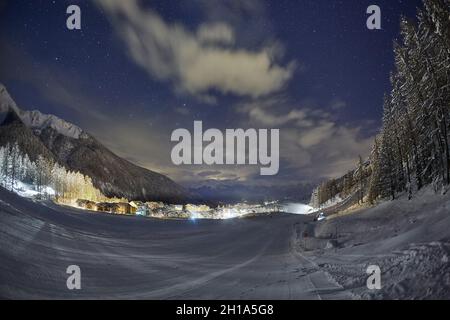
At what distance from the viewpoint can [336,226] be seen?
32156 mm

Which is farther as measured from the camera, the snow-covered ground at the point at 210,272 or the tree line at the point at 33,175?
the tree line at the point at 33,175

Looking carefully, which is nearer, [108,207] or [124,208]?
[108,207]

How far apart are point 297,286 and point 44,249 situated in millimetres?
11672

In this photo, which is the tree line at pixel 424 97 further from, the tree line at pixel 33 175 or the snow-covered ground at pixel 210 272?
the tree line at pixel 33 175

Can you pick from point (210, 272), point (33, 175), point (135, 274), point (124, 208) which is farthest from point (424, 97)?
point (124, 208)

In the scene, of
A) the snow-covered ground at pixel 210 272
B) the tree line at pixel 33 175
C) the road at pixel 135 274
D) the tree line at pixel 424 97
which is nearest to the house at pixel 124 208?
the tree line at pixel 33 175

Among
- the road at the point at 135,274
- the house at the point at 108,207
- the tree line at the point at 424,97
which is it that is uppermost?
the tree line at the point at 424,97

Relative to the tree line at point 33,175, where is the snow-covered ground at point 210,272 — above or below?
below

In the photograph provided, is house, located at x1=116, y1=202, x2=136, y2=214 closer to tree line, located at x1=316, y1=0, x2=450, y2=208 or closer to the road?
tree line, located at x1=316, y1=0, x2=450, y2=208

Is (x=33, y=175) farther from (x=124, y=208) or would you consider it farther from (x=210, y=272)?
(x=210, y=272)

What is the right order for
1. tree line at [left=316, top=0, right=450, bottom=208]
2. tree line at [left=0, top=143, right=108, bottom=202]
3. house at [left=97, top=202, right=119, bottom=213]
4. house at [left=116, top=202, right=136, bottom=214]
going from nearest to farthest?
1. tree line at [left=316, top=0, right=450, bottom=208]
2. tree line at [left=0, top=143, right=108, bottom=202]
3. house at [left=97, top=202, right=119, bottom=213]
4. house at [left=116, top=202, right=136, bottom=214]

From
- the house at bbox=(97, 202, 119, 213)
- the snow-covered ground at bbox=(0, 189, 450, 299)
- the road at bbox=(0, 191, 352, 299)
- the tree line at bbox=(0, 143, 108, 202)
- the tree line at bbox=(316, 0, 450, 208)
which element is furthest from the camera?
the house at bbox=(97, 202, 119, 213)

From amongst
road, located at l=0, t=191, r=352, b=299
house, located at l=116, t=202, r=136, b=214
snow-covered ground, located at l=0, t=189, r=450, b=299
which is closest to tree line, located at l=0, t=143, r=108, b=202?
house, located at l=116, t=202, r=136, b=214
